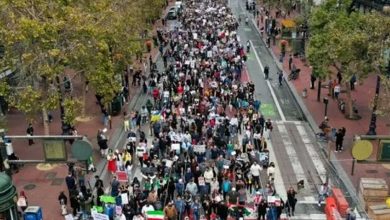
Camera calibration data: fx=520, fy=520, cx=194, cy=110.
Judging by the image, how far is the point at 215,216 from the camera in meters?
20.2

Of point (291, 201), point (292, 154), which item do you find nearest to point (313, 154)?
point (292, 154)

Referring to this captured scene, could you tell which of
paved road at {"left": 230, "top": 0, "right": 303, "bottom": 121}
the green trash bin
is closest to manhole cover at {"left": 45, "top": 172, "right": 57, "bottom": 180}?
the green trash bin

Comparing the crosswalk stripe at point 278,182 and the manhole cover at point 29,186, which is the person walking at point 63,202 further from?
the crosswalk stripe at point 278,182

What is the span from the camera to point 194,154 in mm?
24984

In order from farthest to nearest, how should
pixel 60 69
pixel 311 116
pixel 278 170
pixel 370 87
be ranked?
1. pixel 370 87
2. pixel 311 116
3. pixel 278 170
4. pixel 60 69

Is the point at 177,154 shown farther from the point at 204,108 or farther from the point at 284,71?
the point at 284,71

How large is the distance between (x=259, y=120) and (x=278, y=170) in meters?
4.14

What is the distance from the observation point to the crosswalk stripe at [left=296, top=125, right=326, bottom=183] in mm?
25539

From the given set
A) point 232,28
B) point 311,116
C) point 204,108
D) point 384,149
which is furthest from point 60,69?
point 232,28

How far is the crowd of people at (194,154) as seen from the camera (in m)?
20.3

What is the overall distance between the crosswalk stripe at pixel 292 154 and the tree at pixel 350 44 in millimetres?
4045

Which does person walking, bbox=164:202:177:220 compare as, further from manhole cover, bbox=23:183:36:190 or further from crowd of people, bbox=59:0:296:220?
manhole cover, bbox=23:183:36:190

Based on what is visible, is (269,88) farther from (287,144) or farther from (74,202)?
(74,202)

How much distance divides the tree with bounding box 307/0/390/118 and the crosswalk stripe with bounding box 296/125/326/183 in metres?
3.56
